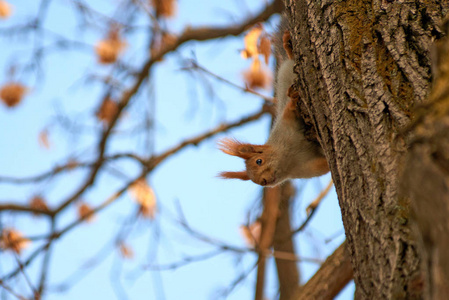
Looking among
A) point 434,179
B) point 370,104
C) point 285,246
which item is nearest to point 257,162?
point 285,246

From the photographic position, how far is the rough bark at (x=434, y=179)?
2.57ft

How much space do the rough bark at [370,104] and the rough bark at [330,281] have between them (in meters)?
0.73

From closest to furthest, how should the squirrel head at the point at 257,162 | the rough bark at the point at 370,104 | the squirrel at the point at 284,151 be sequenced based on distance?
the rough bark at the point at 370,104 → the squirrel at the point at 284,151 → the squirrel head at the point at 257,162

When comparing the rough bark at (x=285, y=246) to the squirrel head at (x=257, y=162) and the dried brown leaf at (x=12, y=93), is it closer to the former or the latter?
the squirrel head at (x=257, y=162)


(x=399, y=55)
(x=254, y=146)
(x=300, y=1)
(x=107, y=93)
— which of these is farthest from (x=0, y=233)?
(x=399, y=55)

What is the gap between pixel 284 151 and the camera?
2.29 meters

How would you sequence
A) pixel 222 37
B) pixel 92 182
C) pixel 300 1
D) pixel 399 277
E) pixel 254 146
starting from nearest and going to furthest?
pixel 399 277
pixel 300 1
pixel 254 146
pixel 222 37
pixel 92 182

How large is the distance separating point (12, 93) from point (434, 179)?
3.54m

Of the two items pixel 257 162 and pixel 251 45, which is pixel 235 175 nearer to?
pixel 257 162

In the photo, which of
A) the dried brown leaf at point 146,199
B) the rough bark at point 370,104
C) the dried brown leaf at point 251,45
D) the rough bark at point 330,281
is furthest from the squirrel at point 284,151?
the dried brown leaf at point 146,199

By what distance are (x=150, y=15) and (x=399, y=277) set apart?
2965mm

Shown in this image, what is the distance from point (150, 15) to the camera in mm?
3658

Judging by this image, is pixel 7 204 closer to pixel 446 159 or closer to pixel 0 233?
pixel 0 233

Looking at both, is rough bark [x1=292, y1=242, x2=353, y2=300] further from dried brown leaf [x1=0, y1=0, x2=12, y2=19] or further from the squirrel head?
dried brown leaf [x1=0, y1=0, x2=12, y2=19]
